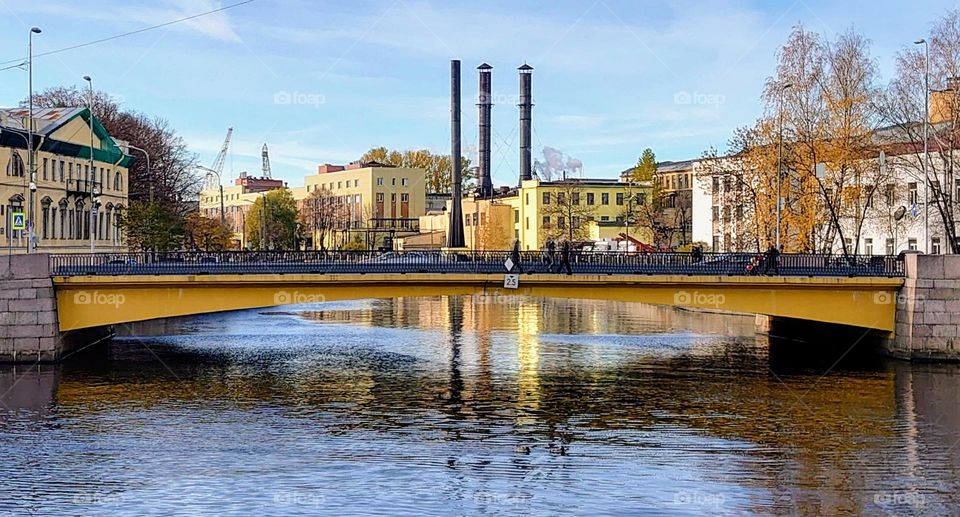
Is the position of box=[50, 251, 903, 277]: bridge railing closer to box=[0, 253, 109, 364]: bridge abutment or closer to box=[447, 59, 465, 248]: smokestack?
box=[0, 253, 109, 364]: bridge abutment

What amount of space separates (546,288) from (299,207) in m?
141

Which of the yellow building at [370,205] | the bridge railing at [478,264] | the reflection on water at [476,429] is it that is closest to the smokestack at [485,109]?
the yellow building at [370,205]

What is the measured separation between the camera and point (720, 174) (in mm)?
84188

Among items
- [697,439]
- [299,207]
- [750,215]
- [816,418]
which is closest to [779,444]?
[697,439]

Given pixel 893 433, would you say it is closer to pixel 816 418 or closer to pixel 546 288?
pixel 816 418

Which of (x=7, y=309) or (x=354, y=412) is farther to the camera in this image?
(x=7, y=309)

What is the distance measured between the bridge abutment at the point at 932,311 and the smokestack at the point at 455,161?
195ft

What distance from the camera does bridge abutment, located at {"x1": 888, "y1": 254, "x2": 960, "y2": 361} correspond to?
174 ft

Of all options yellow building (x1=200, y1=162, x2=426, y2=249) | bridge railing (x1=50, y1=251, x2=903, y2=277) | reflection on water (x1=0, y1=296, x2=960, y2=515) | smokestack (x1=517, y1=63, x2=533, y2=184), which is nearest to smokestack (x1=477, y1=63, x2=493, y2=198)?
smokestack (x1=517, y1=63, x2=533, y2=184)

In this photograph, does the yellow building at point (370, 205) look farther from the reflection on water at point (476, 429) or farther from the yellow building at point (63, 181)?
the reflection on water at point (476, 429)

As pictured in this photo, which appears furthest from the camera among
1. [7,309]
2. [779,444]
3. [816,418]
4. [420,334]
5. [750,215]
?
[750,215]

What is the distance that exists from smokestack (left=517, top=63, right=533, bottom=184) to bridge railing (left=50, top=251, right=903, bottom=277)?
274 feet

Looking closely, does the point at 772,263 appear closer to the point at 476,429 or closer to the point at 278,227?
the point at 476,429

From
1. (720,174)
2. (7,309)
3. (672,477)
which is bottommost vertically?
(672,477)
